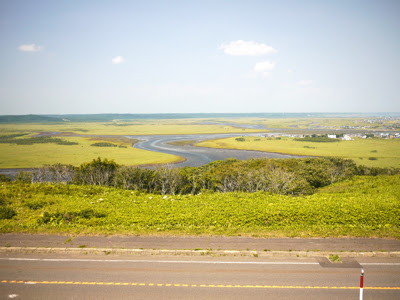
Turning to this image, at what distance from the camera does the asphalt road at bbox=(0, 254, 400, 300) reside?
9570mm

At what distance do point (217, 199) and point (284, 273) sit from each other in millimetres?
9939

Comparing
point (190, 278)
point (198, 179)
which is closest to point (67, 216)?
point (190, 278)

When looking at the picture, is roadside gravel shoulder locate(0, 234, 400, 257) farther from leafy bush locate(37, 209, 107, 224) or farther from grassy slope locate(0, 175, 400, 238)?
leafy bush locate(37, 209, 107, 224)

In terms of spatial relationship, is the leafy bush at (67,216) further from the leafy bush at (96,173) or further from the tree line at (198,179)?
the leafy bush at (96,173)

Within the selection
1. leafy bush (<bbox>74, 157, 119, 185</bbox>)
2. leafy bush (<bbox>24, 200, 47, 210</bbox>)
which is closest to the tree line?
leafy bush (<bbox>74, 157, 119, 185</bbox>)

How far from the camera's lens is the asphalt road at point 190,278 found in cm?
957

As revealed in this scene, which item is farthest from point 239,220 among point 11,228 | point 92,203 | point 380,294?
point 11,228

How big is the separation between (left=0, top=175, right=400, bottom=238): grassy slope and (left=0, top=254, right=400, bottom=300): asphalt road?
255 centimetres

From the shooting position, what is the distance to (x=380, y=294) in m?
9.41

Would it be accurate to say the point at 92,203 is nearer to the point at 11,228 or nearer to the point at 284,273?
the point at 11,228

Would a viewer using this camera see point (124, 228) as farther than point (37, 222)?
No

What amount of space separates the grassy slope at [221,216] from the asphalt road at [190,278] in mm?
2551

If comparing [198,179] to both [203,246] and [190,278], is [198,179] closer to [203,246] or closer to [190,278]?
[203,246]

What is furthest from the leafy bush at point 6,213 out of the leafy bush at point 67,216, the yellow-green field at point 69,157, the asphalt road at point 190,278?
the yellow-green field at point 69,157
